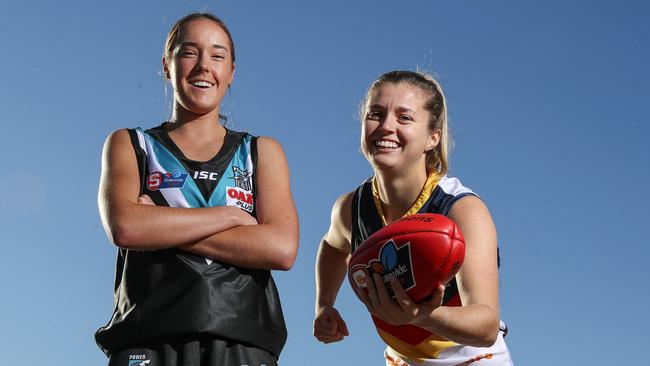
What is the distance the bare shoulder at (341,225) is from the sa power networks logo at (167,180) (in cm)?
170

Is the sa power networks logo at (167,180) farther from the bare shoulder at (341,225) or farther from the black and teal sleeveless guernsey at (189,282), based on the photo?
the bare shoulder at (341,225)

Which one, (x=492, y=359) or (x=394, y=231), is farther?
(x=492, y=359)

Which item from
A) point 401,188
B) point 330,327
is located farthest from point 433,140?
point 330,327

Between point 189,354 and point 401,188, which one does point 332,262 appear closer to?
point 401,188

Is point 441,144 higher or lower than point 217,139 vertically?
higher

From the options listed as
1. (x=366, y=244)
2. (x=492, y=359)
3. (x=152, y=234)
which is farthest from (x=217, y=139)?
(x=492, y=359)

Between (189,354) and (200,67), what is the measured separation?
163 cm

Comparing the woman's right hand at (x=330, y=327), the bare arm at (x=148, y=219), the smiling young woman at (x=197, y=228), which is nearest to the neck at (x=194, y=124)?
the smiling young woman at (x=197, y=228)

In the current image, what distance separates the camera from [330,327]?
16.6ft

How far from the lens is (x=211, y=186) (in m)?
4.03

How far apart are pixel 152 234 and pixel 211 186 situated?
46cm

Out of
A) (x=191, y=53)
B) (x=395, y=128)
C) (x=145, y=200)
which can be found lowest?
(x=145, y=200)

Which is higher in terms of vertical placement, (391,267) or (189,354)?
(391,267)

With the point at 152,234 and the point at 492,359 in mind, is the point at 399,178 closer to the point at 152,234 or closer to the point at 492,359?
the point at 492,359
